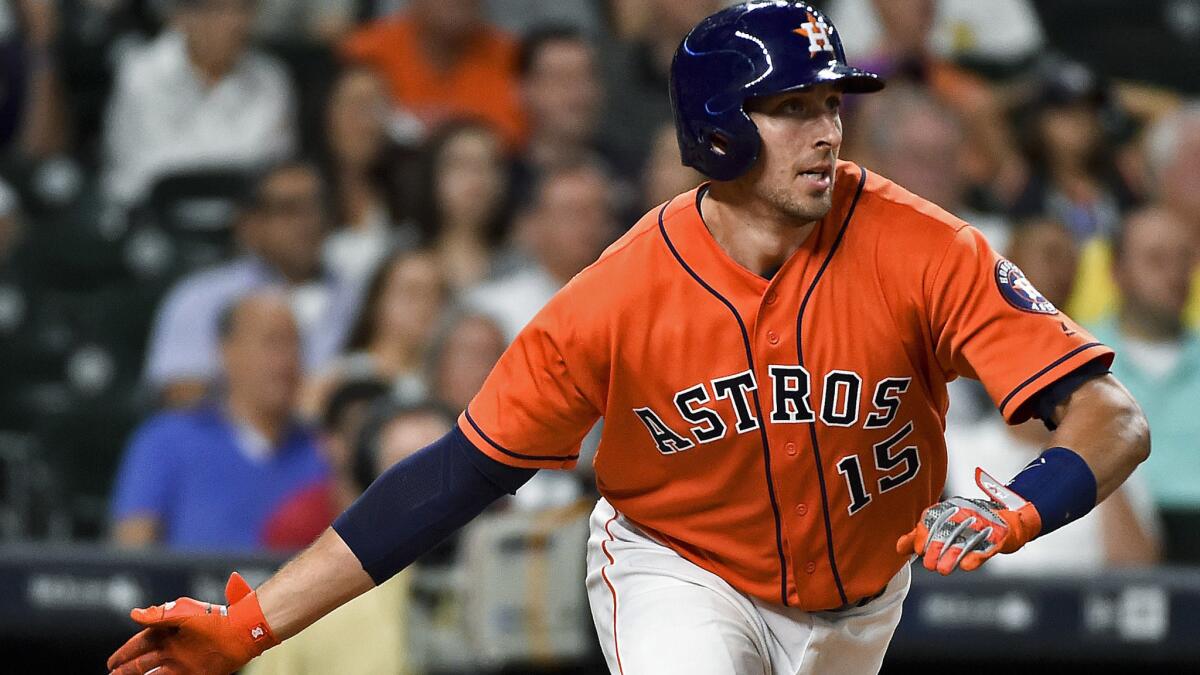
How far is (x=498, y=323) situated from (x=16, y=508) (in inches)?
71.3

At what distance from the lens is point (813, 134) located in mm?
3049

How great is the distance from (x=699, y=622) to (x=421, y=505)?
0.54 meters

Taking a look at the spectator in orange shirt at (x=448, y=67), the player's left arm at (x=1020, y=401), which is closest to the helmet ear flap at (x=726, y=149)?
the player's left arm at (x=1020, y=401)

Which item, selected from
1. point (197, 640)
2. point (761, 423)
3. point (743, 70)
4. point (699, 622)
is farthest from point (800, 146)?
point (197, 640)

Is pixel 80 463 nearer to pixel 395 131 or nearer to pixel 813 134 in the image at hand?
pixel 395 131

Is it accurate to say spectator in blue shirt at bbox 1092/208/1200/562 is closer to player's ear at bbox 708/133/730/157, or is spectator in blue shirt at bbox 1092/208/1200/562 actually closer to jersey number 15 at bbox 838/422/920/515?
jersey number 15 at bbox 838/422/920/515

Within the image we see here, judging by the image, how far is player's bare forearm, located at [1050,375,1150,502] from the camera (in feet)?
9.17

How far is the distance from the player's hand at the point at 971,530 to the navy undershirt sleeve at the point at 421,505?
863mm

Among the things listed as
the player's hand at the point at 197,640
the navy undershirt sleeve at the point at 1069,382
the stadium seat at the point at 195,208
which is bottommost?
the navy undershirt sleeve at the point at 1069,382

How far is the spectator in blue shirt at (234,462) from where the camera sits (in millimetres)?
5586

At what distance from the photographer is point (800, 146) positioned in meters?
3.05

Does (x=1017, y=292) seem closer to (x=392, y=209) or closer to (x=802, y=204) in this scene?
(x=802, y=204)

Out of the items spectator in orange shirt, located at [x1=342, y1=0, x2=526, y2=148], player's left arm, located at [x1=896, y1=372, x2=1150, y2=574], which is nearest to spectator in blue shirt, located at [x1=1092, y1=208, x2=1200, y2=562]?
spectator in orange shirt, located at [x1=342, y1=0, x2=526, y2=148]

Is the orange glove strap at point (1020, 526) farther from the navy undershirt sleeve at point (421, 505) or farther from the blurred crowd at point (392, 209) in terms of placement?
the blurred crowd at point (392, 209)
